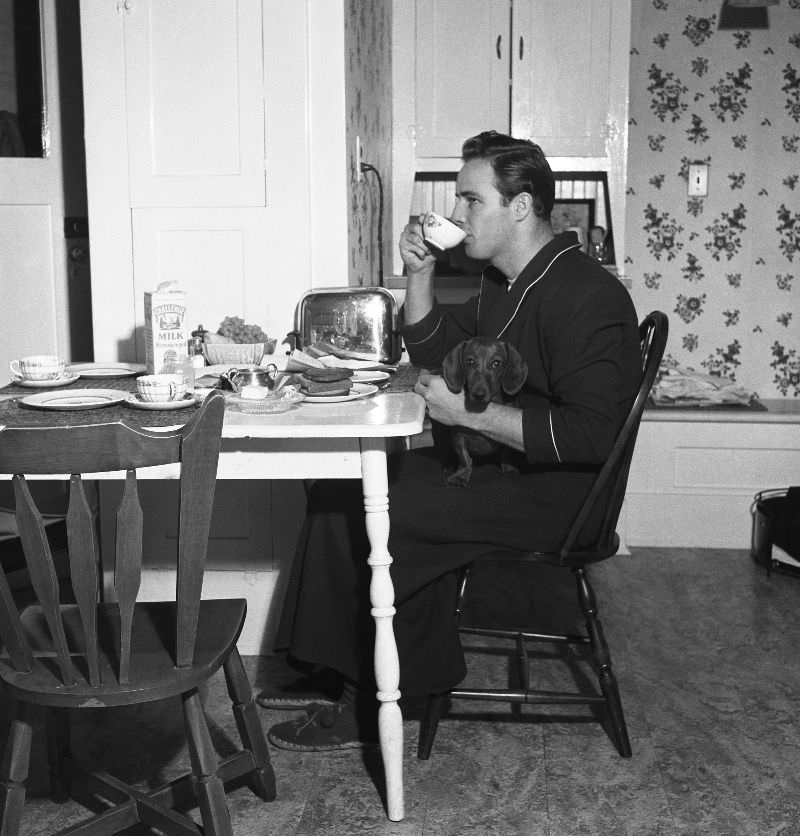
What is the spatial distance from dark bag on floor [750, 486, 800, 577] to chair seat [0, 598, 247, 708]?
6.65 ft

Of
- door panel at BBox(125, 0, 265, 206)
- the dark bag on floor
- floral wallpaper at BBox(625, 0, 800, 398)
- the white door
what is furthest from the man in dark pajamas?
floral wallpaper at BBox(625, 0, 800, 398)

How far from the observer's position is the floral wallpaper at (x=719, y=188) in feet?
12.8

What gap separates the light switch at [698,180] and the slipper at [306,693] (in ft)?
8.34

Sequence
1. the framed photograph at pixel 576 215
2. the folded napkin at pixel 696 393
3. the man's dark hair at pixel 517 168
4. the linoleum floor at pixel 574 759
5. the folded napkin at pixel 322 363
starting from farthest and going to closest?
the framed photograph at pixel 576 215 < the folded napkin at pixel 696 393 < the folded napkin at pixel 322 363 < the man's dark hair at pixel 517 168 < the linoleum floor at pixel 574 759

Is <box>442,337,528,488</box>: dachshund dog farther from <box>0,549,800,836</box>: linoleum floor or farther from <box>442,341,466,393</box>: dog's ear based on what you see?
<box>0,549,800,836</box>: linoleum floor

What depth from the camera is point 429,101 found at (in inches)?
146

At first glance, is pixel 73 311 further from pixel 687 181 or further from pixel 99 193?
pixel 687 181

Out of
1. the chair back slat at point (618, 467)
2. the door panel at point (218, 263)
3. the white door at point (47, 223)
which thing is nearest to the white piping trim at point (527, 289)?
the chair back slat at point (618, 467)

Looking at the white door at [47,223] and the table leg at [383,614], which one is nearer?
the table leg at [383,614]

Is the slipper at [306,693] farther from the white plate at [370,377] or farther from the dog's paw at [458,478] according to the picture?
the white plate at [370,377]

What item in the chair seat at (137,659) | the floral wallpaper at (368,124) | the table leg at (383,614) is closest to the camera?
the chair seat at (137,659)

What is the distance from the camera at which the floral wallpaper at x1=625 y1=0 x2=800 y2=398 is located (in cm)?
390

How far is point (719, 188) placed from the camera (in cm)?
398

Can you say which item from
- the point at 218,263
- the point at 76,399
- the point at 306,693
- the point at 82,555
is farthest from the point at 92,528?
the point at 218,263
